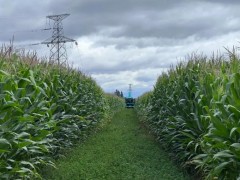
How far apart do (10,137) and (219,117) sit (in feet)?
8.70

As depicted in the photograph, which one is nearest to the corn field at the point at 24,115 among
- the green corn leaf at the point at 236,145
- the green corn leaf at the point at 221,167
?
the green corn leaf at the point at 221,167

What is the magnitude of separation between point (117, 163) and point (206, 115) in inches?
112

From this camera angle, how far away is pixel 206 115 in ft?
21.4

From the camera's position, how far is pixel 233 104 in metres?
4.80

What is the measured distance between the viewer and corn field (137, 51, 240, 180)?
188 inches

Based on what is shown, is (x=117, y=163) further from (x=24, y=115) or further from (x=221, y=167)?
(x=221, y=167)

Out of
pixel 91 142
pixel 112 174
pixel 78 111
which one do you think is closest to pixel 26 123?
pixel 112 174

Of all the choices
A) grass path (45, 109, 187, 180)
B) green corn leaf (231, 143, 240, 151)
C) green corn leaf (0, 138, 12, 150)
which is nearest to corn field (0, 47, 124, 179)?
green corn leaf (0, 138, 12, 150)

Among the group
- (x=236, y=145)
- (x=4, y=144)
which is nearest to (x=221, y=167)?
(x=236, y=145)

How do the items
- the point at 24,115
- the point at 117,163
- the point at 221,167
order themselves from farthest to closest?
the point at 117,163
the point at 24,115
the point at 221,167

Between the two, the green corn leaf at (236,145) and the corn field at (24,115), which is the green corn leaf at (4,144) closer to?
the corn field at (24,115)

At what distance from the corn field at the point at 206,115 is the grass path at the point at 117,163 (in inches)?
16.6

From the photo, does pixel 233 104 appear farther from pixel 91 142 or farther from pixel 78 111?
pixel 91 142

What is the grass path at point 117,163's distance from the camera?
A: 7500 millimetres
